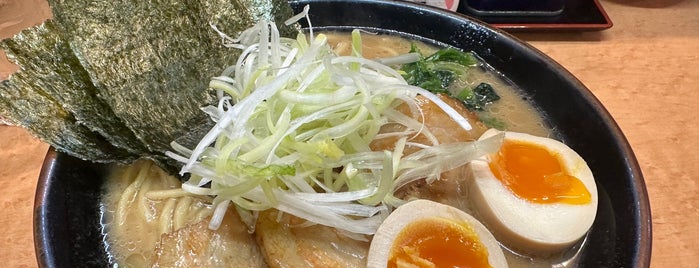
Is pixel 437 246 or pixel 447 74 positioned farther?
pixel 447 74

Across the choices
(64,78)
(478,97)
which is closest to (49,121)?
(64,78)

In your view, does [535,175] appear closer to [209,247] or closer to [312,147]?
[312,147]

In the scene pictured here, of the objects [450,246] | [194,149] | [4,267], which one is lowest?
[4,267]

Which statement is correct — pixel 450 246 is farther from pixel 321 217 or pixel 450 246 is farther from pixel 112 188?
pixel 112 188

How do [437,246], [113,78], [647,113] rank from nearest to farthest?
[437,246] < [113,78] < [647,113]

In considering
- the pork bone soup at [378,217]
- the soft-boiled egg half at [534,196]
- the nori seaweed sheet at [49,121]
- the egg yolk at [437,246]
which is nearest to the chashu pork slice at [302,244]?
the pork bone soup at [378,217]

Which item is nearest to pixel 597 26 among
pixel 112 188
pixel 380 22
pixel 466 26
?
pixel 466 26

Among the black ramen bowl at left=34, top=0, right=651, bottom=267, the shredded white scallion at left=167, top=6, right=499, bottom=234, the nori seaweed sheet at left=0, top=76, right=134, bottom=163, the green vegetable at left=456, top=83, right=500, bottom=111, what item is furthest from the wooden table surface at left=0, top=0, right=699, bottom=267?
the shredded white scallion at left=167, top=6, right=499, bottom=234
